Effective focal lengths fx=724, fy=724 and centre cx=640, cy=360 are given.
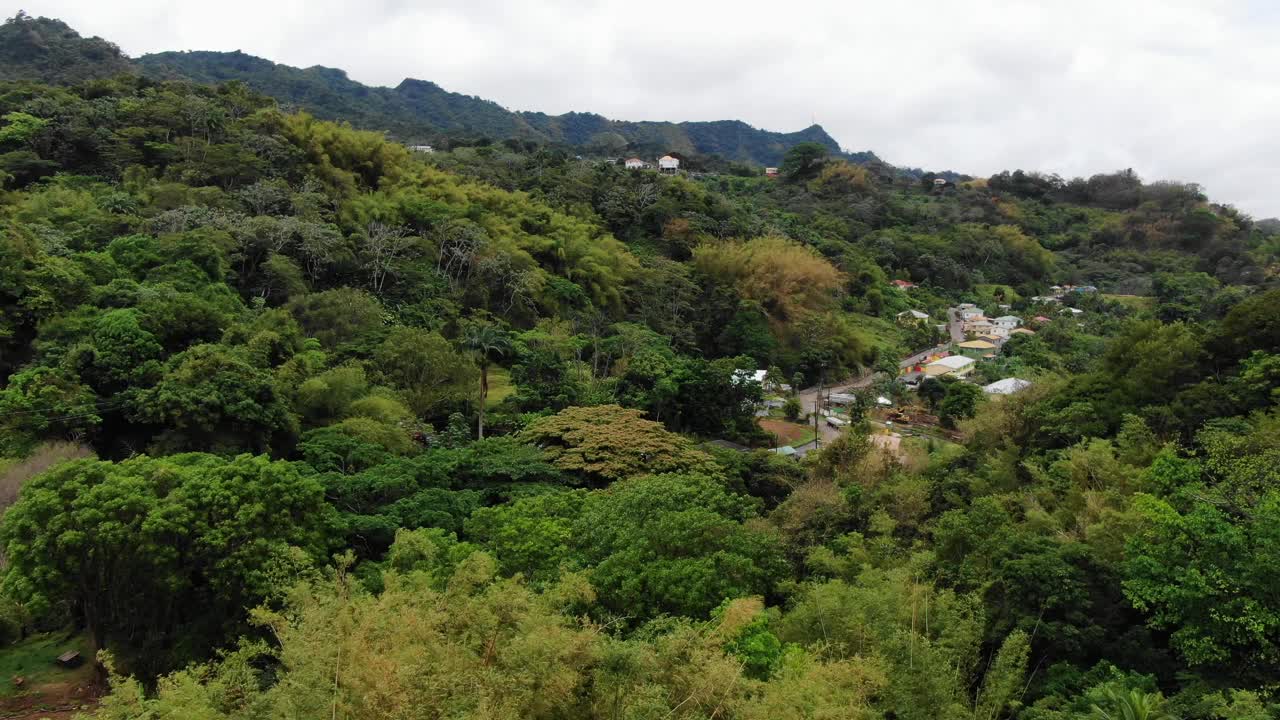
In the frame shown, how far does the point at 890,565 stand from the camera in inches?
434

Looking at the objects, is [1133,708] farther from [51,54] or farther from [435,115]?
[435,115]

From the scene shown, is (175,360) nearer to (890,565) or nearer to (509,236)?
(890,565)

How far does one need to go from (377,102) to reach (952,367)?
93.8 meters

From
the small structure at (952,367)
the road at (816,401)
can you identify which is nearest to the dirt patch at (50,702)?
the road at (816,401)

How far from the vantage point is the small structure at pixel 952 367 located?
33.3m

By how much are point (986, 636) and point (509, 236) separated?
2432 centimetres

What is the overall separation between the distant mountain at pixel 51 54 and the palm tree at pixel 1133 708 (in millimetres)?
61954

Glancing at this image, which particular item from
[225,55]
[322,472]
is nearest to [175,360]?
[322,472]

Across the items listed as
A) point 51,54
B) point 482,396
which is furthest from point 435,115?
point 482,396

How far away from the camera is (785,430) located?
25.4m

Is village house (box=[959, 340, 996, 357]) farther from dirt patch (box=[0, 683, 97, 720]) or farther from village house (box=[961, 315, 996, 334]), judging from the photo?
dirt patch (box=[0, 683, 97, 720])

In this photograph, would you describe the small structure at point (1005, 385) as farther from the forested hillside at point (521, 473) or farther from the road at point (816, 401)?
the road at point (816, 401)

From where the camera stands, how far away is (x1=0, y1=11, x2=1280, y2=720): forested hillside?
7.05 m

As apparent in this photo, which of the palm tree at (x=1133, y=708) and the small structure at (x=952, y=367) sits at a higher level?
the small structure at (x=952, y=367)
